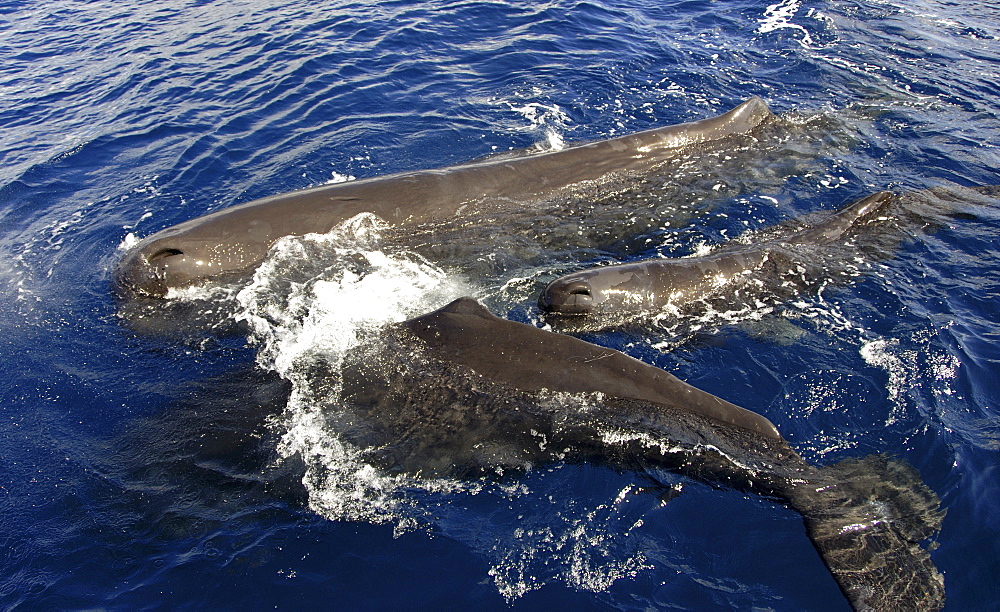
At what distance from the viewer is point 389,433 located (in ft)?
20.0

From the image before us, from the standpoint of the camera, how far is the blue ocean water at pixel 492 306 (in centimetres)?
543

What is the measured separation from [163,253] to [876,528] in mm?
8958

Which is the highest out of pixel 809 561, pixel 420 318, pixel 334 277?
pixel 420 318

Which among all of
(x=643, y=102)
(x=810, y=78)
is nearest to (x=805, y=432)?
(x=643, y=102)

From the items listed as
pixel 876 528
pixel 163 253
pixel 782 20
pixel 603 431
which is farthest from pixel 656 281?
pixel 782 20

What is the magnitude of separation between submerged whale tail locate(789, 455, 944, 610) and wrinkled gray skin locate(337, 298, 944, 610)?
1 cm

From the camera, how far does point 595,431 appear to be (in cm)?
595

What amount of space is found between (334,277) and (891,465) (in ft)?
22.7

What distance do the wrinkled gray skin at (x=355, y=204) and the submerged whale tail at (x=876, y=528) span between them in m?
6.05

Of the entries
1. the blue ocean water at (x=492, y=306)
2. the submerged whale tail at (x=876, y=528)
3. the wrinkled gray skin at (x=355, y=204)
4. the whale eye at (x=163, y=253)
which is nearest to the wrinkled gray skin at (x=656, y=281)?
the blue ocean water at (x=492, y=306)

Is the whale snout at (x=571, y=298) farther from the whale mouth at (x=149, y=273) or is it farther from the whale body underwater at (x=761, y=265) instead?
the whale mouth at (x=149, y=273)

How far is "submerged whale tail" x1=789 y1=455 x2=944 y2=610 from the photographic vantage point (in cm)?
504

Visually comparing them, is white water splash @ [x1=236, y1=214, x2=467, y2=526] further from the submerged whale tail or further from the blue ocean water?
the submerged whale tail

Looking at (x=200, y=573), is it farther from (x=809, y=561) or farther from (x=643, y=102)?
(x=643, y=102)
